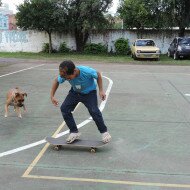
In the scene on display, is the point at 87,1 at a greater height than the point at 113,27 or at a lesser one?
greater

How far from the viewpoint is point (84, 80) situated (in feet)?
20.4

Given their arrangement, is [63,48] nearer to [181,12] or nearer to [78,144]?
[181,12]

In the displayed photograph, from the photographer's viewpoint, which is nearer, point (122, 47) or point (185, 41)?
point (185, 41)

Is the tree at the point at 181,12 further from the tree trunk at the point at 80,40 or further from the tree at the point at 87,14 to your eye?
the tree trunk at the point at 80,40

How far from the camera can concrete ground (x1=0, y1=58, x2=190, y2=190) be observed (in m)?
5.26

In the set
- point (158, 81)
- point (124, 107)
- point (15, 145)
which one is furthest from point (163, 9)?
point (15, 145)

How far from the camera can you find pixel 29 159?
6070 millimetres

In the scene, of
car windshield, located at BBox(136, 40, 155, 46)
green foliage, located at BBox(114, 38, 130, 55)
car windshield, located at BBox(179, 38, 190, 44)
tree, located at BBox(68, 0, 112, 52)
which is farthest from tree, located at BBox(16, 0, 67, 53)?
car windshield, located at BBox(179, 38, 190, 44)

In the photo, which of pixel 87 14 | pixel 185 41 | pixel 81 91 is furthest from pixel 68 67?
pixel 87 14

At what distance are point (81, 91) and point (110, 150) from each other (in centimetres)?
113

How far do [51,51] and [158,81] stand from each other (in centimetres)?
2007

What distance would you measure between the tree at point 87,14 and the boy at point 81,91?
82.8 ft

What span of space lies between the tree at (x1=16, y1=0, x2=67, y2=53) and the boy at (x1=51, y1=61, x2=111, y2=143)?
82.8ft

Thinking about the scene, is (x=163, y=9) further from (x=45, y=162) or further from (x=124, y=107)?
(x=45, y=162)
